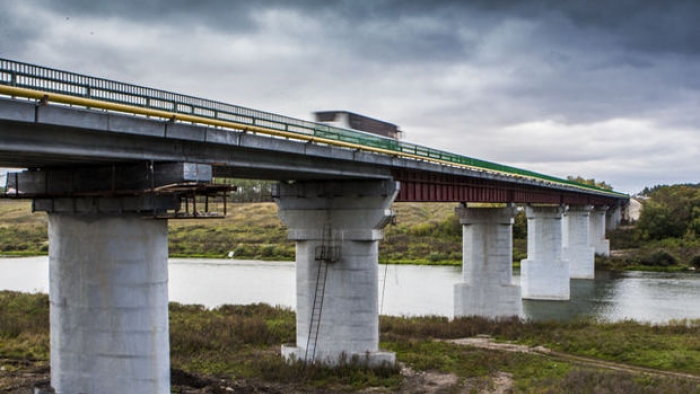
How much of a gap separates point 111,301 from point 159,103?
477 cm

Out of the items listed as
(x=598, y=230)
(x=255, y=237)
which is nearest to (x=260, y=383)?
(x=598, y=230)

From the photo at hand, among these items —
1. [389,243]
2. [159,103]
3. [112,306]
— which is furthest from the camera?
[389,243]

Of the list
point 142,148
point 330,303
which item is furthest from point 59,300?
point 330,303

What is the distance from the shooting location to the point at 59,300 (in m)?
17.1

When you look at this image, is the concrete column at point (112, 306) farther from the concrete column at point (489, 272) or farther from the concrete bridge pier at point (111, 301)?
the concrete column at point (489, 272)

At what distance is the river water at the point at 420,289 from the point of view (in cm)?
4894

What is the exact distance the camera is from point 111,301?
54.0 feet

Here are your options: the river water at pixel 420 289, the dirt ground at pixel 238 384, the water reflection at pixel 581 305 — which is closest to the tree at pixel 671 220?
the river water at pixel 420 289

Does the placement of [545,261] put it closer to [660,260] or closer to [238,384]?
[660,260]

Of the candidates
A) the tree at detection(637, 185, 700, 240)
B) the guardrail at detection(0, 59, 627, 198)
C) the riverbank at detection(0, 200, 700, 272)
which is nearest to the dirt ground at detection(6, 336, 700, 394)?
the guardrail at detection(0, 59, 627, 198)

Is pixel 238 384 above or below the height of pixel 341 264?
below

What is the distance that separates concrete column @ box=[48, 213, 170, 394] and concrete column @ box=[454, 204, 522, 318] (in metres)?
29.0

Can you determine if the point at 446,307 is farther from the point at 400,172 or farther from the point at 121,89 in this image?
the point at 121,89

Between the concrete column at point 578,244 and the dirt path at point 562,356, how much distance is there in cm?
4189
